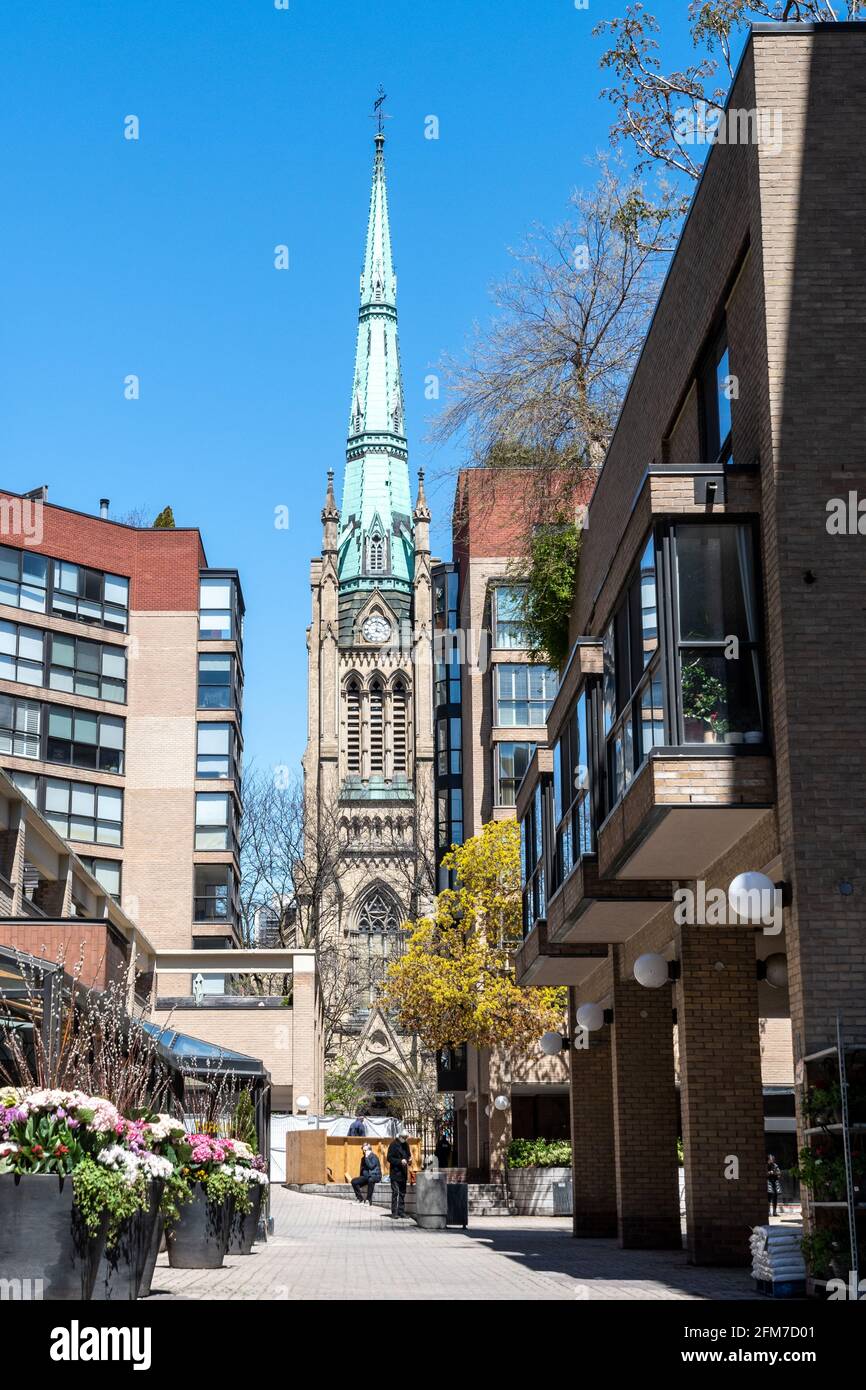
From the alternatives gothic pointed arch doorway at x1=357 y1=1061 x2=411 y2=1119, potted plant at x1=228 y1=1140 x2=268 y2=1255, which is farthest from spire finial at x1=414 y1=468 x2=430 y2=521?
potted plant at x1=228 y1=1140 x2=268 y2=1255

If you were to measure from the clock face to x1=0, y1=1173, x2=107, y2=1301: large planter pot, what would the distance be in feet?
404

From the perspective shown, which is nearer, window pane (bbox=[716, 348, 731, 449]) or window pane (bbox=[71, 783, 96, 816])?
window pane (bbox=[716, 348, 731, 449])

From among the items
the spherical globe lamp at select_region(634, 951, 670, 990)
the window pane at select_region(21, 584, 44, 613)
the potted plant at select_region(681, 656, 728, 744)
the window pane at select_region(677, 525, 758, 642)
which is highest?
the window pane at select_region(21, 584, 44, 613)

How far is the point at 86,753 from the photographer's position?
2325 inches

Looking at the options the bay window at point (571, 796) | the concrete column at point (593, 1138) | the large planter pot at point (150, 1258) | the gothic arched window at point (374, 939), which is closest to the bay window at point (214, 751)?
the concrete column at point (593, 1138)

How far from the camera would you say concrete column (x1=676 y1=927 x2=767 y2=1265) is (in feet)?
52.4

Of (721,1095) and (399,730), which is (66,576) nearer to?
(721,1095)

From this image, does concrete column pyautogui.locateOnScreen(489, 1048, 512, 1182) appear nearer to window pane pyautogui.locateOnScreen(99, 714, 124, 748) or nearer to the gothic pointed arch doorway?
window pane pyautogui.locateOnScreen(99, 714, 124, 748)

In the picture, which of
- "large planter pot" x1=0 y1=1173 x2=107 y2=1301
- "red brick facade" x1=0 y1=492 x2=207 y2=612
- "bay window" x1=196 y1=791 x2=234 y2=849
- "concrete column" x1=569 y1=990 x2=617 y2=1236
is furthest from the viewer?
"bay window" x1=196 y1=791 x2=234 y2=849

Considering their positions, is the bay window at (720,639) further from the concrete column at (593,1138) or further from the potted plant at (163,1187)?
the concrete column at (593,1138)

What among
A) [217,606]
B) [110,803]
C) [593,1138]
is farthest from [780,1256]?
[217,606]

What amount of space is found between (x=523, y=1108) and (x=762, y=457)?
34291mm
